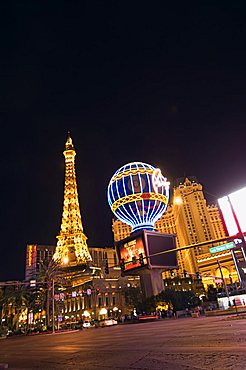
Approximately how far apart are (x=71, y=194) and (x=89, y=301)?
39746 mm

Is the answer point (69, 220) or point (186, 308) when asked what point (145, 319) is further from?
point (69, 220)

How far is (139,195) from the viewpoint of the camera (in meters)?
53.5

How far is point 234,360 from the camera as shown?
6.45 metres

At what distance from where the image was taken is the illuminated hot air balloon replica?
53844 millimetres

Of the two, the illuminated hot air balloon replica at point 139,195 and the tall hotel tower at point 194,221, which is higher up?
the tall hotel tower at point 194,221

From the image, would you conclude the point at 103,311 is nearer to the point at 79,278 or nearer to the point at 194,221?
the point at 79,278

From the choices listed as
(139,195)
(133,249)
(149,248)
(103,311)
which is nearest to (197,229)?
(103,311)

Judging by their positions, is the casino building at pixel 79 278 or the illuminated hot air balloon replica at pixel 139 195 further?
the casino building at pixel 79 278

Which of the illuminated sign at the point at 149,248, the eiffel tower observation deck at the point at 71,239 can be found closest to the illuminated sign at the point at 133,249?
the illuminated sign at the point at 149,248

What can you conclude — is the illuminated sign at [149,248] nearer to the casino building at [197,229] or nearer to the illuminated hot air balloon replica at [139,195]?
the illuminated hot air balloon replica at [139,195]

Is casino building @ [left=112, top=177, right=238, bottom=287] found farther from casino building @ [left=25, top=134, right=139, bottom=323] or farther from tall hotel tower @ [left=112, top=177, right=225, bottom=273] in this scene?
casino building @ [left=25, top=134, right=139, bottom=323]

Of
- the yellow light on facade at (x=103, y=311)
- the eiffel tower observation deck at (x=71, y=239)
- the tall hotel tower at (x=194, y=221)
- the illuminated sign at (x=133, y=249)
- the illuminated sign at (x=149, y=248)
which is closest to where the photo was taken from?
the illuminated sign at (x=149, y=248)

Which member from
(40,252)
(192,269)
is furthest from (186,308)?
(40,252)

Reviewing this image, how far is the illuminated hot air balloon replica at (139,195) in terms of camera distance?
177 feet
